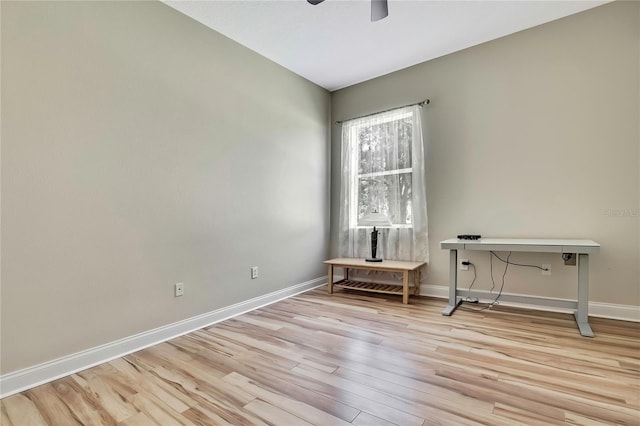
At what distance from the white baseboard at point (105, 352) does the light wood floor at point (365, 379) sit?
0.07 m

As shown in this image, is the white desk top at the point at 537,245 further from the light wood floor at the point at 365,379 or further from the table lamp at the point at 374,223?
the table lamp at the point at 374,223

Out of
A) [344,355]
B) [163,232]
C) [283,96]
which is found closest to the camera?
[344,355]

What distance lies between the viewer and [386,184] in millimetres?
3891

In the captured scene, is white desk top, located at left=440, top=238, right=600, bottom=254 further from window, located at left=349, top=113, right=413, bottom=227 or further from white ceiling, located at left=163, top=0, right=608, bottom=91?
white ceiling, located at left=163, top=0, right=608, bottom=91

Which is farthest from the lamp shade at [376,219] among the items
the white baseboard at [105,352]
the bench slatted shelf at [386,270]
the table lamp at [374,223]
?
the white baseboard at [105,352]

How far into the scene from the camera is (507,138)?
315cm

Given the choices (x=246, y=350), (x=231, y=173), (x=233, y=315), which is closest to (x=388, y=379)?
(x=246, y=350)

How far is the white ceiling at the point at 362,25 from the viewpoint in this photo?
2637 millimetres

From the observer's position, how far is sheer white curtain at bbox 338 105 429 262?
3635 millimetres

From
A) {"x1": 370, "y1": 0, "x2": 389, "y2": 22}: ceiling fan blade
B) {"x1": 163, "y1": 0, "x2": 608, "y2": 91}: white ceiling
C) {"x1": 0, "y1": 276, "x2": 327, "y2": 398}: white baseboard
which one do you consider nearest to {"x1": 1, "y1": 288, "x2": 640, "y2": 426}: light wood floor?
{"x1": 0, "y1": 276, "x2": 327, "y2": 398}: white baseboard

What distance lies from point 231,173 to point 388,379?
2.21m

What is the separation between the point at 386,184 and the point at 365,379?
254 centimetres

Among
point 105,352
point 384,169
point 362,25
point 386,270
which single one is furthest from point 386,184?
point 105,352

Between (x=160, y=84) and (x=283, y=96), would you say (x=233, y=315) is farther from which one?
(x=283, y=96)
